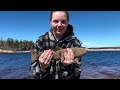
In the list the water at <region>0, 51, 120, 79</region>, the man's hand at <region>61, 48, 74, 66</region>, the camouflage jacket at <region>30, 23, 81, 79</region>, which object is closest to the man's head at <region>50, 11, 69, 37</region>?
the camouflage jacket at <region>30, 23, 81, 79</region>

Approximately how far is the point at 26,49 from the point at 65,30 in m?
0.35

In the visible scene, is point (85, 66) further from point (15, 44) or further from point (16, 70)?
point (15, 44)

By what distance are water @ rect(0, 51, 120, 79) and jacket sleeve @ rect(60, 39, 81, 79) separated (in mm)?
109

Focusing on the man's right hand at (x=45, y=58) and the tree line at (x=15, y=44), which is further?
the tree line at (x=15, y=44)

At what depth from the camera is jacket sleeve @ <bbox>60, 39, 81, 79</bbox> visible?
2.21m

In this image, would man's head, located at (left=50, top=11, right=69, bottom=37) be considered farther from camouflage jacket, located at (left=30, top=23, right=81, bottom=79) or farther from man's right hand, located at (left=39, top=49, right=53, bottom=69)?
man's right hand, located at (left=39, top=49, right=53, bottom=69)

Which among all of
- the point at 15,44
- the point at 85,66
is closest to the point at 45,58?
the point at 15,44

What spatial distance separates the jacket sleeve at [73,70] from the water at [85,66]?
0.36 ft

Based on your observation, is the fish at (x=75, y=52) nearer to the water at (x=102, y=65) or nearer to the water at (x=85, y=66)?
the water at (x=85, y=66)

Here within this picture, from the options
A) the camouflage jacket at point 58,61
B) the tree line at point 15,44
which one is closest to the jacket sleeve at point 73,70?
the camouflage jacket at point 58,61

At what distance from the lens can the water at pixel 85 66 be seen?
246cm

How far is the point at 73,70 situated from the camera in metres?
2.23
